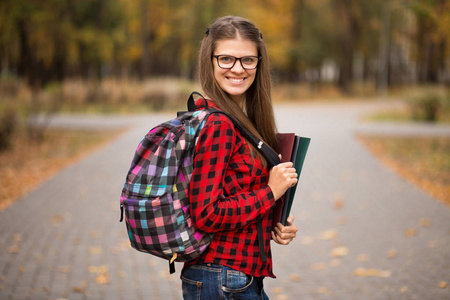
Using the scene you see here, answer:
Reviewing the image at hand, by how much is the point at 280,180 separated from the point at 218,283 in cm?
45

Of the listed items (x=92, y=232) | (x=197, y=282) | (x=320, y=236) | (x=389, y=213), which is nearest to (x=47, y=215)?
(x=92, y=232)

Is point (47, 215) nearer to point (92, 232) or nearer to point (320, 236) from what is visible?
point (92, 232)

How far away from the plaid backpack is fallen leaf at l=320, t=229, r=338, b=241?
14.2 ft

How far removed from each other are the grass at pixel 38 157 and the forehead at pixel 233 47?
19.8 ft

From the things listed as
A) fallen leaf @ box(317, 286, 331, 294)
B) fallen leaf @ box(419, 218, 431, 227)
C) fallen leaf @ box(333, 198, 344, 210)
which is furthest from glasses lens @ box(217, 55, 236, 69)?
fallen leaf @ box(333, 198, 344, 210)

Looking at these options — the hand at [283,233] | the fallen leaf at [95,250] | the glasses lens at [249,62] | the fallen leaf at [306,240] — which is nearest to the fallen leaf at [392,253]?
the fallen leaf at [306,240]

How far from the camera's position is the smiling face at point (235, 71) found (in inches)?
74.3

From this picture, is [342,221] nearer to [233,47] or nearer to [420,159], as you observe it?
[233,47]

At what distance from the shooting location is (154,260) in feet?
16.7

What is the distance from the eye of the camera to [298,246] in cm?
556

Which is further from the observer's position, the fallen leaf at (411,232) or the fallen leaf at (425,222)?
the fallen leaf at (425,222)

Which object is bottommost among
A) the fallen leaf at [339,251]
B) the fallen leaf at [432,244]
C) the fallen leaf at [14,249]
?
the fallen leaf at [432,244]

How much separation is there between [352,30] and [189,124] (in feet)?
134

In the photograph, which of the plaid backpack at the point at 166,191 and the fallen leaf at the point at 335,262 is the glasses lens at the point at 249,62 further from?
the fallen leaf at the point at 335,262
